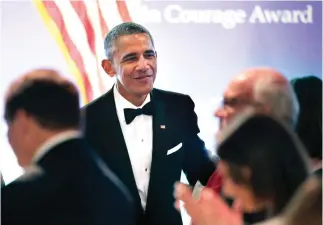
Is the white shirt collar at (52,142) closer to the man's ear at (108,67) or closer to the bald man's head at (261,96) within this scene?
the man's ear at (108,67)

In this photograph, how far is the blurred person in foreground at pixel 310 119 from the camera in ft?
4.96

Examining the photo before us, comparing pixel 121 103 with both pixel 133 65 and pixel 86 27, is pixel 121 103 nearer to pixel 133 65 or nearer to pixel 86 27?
pixel 133 65

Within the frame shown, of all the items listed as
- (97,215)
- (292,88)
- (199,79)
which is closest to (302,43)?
(292,88)

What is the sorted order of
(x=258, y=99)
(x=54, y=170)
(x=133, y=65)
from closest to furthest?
1. (x=54, y=170)
2. (x=258, y=99)
3. (x=133, y=65)

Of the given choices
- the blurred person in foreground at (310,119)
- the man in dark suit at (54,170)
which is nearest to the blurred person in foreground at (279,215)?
the blurred person in foreground at (310,119)

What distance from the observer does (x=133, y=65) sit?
5.32ft

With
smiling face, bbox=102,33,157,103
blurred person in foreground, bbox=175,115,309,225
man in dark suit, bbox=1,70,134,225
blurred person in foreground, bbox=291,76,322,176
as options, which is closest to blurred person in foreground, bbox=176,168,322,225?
blurred person in foreground, bbox=175,115,309,225

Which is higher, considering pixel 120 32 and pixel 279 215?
pixel 120 32

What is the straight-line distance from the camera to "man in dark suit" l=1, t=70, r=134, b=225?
129 centimetres

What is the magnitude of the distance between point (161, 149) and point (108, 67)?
0.30 m

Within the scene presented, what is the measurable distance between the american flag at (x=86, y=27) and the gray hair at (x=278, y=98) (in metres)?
0.47

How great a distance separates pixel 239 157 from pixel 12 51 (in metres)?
0.80

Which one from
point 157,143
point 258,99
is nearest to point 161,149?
point 157,143

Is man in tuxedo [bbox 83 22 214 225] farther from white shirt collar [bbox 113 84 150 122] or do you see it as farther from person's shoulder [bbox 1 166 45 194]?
person's shoulder [bbox 1 166 45 194]
